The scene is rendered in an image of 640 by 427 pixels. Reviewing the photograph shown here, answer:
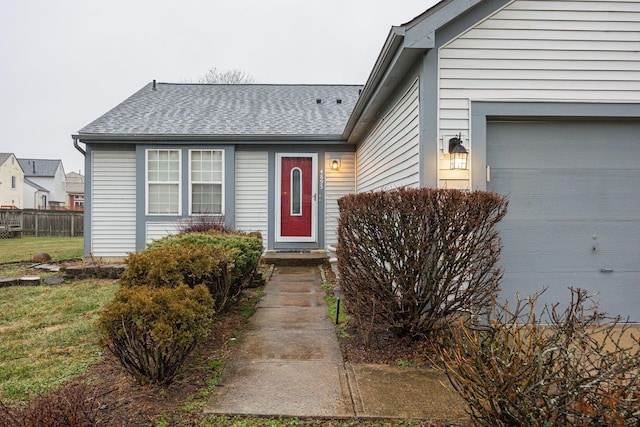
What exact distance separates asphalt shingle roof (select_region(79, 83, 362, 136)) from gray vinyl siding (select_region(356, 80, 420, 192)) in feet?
7.10

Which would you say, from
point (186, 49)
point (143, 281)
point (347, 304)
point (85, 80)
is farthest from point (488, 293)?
point (85, 80)

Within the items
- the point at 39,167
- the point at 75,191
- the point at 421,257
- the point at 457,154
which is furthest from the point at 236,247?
the point at 75,191

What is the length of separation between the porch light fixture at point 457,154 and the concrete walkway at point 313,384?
76.5 inches

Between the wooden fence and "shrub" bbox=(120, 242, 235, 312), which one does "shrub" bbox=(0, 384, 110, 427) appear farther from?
the wooden fence

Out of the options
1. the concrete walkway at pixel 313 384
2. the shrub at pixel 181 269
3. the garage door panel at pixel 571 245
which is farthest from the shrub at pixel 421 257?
the shrub at pixel 181 269

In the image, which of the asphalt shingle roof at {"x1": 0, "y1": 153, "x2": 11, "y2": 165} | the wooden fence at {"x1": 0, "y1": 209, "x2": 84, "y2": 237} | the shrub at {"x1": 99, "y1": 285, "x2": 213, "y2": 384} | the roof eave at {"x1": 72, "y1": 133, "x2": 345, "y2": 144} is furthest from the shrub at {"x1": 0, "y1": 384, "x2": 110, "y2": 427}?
the asphalt shingle roof at {"x1": 0, "y1": 153, "x2": 11, "y2": 165}

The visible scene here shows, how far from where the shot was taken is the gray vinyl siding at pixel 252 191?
8875 mm

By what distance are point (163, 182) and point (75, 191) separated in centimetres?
4796

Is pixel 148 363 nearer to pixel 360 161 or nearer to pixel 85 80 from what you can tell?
pixel 360 161

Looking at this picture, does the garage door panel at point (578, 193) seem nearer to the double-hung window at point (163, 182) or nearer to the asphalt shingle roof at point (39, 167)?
the double-hung window at point (163, 182)

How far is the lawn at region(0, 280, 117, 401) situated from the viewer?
2895mm

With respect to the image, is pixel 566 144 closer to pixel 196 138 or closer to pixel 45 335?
pixel 45 335

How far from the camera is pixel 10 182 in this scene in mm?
33812

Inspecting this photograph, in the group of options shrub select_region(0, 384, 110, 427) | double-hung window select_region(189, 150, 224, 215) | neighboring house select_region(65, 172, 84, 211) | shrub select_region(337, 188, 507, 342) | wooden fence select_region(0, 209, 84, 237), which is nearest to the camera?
shrub select_region(0, 384, 110, 427)
